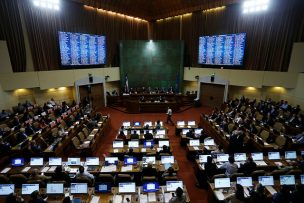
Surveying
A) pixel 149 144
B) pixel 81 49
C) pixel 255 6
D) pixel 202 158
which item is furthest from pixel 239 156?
pixel 81 49

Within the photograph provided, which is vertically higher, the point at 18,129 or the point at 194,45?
the point at 194,45

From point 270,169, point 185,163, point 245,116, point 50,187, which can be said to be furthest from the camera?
point 245,116

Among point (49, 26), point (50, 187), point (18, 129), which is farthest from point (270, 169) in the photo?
point (49, 26)

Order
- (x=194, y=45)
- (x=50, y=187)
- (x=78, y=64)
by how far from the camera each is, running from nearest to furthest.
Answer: (x=50, y=187) → (x=78, y=64) → (x=194, y=45)

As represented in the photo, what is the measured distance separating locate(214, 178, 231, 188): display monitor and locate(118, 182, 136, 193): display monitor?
2326 millimetres

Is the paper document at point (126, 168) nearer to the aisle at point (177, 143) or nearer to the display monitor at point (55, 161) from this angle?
the aisle at point (177, 143)

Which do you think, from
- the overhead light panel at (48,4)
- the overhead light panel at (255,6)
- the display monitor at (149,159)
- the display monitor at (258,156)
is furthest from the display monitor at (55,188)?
the overhead light panel at (255,6)

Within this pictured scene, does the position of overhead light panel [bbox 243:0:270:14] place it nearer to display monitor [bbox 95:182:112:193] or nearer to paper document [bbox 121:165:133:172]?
paper document [bbox 121:165:133:172]

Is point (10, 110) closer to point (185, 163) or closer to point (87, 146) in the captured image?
point (87, 146)

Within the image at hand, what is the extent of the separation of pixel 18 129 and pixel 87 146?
13.4 ft

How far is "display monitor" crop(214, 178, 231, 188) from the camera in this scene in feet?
19.5

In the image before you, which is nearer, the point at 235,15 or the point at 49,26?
the point at 49,26

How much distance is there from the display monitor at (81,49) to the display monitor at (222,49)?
29.4 feet

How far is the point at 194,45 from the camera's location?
19.9 m
